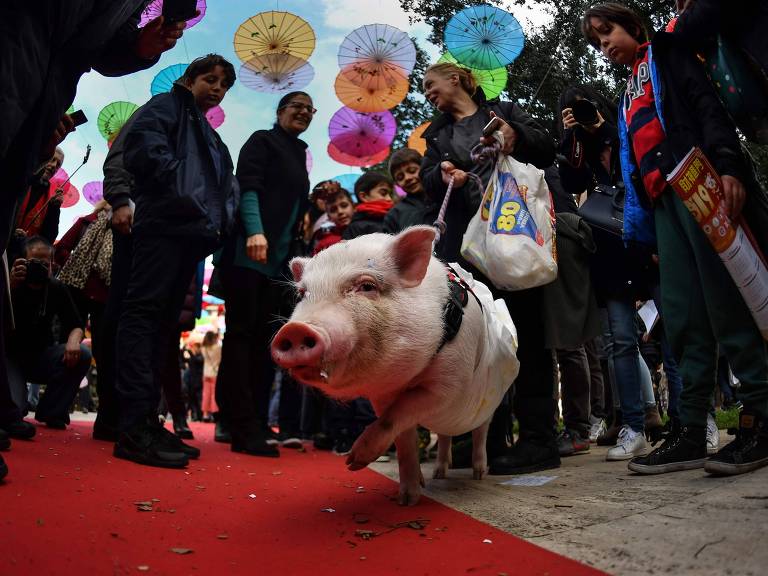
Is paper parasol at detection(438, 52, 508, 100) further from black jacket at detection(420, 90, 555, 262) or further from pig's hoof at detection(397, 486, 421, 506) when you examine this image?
pig's hoof at detection(397, 486, 421, 506)

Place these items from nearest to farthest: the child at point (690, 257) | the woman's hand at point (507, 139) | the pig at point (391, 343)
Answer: the pig at point (391, 343), the child at point (690, 257), the woman's hand at point (507, 139)

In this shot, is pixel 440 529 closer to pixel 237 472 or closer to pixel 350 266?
pixel 350 266

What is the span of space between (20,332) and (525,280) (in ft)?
13.4

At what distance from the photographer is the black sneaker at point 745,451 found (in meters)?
2.53

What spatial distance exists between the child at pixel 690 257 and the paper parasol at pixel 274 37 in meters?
4.31

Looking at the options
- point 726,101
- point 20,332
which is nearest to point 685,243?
point 726,101

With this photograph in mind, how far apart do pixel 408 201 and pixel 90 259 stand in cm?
243

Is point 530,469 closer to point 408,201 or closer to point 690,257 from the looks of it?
point 690,257

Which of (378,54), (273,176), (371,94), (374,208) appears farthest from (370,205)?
(378,54)

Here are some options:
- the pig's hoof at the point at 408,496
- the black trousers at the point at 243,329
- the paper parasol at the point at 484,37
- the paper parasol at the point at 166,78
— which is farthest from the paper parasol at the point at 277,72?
the pig's hoof at the point at 408,496

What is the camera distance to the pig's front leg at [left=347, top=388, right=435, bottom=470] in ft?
7.70

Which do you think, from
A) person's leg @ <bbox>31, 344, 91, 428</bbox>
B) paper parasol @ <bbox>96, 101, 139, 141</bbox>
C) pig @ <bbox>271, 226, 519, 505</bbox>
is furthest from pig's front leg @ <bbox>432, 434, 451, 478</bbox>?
paper parasol @ <bbox>96, 101, 139, 141</bbox>

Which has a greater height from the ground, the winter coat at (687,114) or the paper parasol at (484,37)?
the paper parasol at (484,37)

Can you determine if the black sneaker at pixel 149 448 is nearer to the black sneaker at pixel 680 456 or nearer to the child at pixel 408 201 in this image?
the child at pixel 408 201
